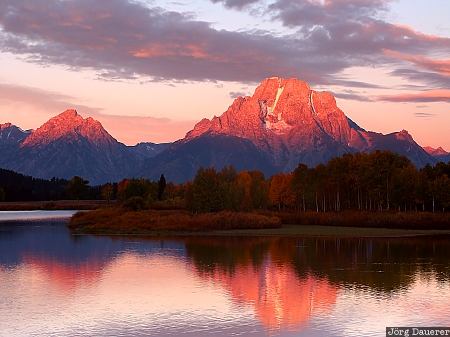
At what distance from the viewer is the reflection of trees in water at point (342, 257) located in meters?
55.8

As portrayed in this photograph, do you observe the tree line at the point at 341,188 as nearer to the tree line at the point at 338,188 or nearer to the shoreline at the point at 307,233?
the tree line at the point at 338,188

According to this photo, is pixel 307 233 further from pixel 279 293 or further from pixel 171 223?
pixel 279 293

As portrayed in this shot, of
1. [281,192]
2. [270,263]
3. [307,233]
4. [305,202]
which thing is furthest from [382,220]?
[281,192]

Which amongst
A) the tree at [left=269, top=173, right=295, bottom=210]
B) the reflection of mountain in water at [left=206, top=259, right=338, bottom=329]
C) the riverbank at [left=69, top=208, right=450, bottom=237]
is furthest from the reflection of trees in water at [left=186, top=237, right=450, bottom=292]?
the tree at [left=269, top=173, right=295, bottom=210]

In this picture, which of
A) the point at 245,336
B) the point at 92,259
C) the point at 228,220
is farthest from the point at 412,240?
the point at 245,336

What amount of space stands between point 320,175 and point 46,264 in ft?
358

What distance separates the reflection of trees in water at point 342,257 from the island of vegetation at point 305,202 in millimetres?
21804

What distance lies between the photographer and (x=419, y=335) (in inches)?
1331

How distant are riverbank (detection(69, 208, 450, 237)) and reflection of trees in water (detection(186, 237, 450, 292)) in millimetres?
12784

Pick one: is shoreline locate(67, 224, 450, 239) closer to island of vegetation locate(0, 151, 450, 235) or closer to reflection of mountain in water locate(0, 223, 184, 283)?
island of vegetation locate(0, 151, 450, 235)

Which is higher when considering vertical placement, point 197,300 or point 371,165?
point 371,165

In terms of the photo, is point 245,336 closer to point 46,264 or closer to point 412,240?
point 46,264

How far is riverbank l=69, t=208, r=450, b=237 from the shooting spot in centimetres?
10875

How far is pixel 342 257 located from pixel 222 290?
25.9 metres
